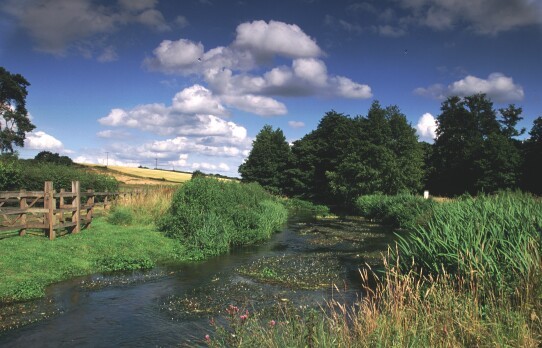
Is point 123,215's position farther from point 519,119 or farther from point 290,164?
point 519,119

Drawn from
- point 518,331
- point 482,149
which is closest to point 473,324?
point 518,331

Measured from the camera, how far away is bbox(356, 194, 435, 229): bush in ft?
94.6

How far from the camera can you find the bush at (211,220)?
758 inches

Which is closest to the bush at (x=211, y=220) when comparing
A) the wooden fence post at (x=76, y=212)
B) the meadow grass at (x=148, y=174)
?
the wooden fence post at (x=76, y=212)

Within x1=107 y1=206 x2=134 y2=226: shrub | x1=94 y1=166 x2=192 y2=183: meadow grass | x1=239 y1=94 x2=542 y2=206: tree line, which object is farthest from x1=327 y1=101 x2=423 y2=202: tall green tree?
x1=107 y1=206 x2=134 y2=226: shrub

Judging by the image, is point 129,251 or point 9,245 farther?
point 129,251

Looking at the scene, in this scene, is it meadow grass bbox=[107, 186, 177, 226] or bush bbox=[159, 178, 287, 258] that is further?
meadow grass bbox=[107, 186, 177, 226]

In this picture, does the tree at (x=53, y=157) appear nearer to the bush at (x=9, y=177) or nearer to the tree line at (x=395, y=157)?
the tree line at (x=395, y=157)

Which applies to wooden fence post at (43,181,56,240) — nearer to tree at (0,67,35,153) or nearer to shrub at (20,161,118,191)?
shrub at (20,161,118,191)

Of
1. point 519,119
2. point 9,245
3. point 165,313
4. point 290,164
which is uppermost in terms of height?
point 519,119

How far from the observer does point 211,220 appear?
19984 millimetres

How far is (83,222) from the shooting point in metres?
21.1

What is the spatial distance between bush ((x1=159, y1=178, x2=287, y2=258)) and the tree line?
27699mm

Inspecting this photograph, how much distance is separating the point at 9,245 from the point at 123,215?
8.33m
